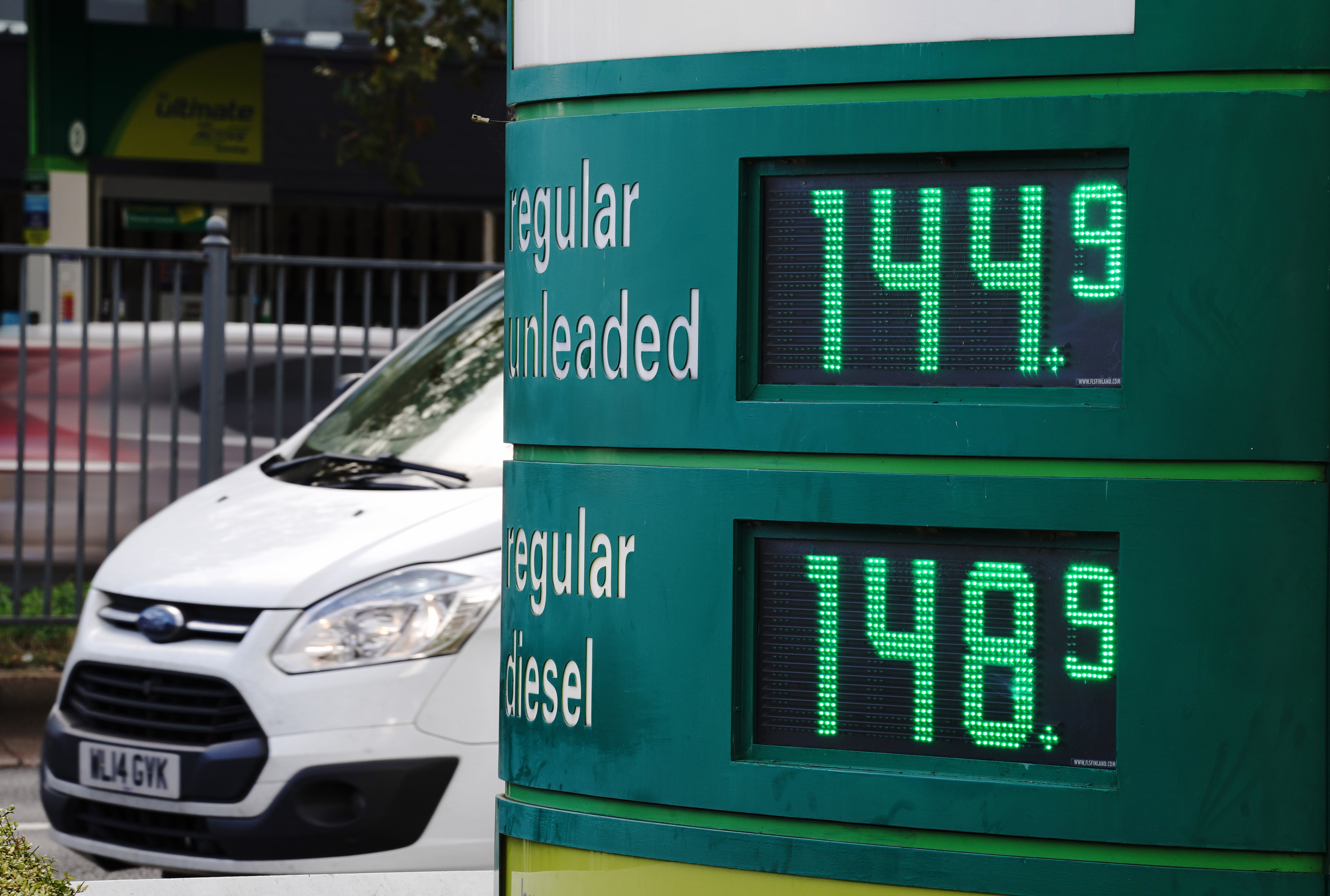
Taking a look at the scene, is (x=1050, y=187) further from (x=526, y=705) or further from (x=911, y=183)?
(x=526, y=705)

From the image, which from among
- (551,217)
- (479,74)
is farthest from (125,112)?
(551,217)

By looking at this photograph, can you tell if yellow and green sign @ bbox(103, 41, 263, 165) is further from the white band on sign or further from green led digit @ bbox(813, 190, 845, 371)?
green led digit @ bbox(813, 190, 845, 371)

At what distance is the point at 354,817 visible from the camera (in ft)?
13.7

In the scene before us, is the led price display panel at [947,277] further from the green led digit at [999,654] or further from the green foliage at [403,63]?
the green foliage at [403,63]

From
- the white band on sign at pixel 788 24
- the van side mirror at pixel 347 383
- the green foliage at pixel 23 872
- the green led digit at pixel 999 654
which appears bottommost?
the green foliage at pixel 23 872

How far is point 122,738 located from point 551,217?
2.55m

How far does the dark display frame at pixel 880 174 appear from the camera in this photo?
214cm

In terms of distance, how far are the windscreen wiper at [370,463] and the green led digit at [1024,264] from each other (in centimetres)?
265

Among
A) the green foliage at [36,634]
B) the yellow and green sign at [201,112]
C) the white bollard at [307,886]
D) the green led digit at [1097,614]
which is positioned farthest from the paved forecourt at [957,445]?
the yellow and green sign at [201,112]

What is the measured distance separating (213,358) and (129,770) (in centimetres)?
326

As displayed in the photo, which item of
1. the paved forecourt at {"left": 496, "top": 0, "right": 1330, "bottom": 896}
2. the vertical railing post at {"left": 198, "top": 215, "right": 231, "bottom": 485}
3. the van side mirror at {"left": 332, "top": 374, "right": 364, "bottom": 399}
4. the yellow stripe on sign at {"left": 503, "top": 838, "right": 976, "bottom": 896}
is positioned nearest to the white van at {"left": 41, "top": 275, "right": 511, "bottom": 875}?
the van side mirror at {"left": 332, "top": 374, "right": 364, "bottom": 399}

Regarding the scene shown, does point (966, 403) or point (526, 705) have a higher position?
point (966, 403)

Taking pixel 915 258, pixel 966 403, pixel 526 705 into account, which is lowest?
pixel 526 705

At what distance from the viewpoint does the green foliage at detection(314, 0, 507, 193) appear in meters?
11.4
